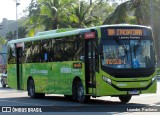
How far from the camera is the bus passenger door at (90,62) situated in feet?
62.0

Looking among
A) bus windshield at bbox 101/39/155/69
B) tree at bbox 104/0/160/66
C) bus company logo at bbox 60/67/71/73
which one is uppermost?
tree at bbox 104/0/160/66

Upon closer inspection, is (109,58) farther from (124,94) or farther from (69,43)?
(69,43)

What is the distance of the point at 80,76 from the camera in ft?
64.9

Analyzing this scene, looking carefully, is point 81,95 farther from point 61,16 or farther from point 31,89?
point 61,16

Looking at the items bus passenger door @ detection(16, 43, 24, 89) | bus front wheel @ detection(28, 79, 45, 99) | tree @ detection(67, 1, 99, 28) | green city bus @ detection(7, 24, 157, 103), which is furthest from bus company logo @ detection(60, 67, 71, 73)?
tree @ detection(67, 1, 99, 28)

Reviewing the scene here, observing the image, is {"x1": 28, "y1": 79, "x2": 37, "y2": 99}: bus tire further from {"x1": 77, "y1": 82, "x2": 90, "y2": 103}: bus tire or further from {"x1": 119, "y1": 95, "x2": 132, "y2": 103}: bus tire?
{"x1": 119, "y1": 95, "x2": 132, "y2": 103}: bus tire

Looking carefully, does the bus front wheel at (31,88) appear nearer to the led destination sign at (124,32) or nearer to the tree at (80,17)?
the led destination sign at (124,32)

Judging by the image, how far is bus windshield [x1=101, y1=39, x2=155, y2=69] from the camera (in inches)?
725

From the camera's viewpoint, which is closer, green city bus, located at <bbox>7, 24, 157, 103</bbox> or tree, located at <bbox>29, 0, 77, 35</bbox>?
green city bus, located at <bbox>7, 24, 157, 103</bbox>

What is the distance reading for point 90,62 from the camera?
62.9ft

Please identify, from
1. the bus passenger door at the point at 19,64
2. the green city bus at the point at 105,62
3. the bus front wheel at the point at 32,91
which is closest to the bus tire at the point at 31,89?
the bus front wheel at the point at 32,91

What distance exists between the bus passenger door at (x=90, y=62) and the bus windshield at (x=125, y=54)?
2.13ft

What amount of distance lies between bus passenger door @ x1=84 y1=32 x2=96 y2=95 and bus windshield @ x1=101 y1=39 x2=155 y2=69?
650mm

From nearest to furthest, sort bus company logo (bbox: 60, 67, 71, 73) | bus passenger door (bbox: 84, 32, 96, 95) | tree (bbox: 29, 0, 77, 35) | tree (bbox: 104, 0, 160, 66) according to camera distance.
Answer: bus passenger door (bbox: 84, 32, 96, 95) < bus company logo (bbox: 60, 67, 71, 73) < tree (bbox: 104, 0, 160, 66) < tree (bbox: 29, 0, 77, 35)
